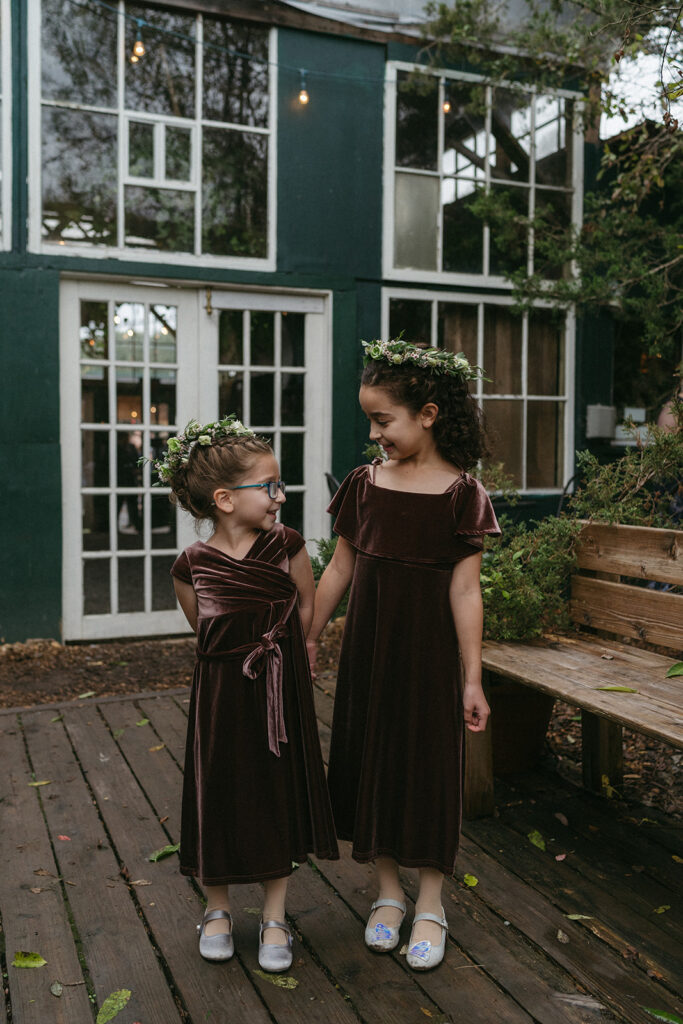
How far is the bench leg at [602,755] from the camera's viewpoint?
3277mm

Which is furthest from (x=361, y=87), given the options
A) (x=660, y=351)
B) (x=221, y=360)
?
(x=660, y=351)

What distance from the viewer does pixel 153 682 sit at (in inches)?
191

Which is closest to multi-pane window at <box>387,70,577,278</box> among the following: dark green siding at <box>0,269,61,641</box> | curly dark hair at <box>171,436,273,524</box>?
dark green siding at <box>0,269,61,641</box>

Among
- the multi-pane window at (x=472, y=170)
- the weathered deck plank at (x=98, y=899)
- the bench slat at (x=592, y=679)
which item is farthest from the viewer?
the multi-pane window at (x=472, y=170)

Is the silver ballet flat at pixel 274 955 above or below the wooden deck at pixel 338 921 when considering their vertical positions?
above

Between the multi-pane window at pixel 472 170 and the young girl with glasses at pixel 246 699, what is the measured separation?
14.5 feet

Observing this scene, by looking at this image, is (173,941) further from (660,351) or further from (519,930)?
(660,351)

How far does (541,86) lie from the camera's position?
6305 mm

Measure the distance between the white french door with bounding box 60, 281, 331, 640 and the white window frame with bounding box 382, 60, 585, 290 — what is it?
694mm

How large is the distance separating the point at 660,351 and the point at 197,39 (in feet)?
12.1

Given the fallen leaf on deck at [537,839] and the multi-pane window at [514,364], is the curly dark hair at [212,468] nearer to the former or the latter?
the fallen leaf on deck at [537,839]

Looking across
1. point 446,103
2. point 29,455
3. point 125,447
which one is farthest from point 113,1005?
point 446,103

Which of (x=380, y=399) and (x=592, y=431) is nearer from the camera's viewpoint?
(x=380, y=399)

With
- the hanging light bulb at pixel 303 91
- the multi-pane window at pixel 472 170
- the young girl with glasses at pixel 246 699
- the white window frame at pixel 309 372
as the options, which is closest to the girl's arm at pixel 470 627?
the young girl with glasses at pixel 246 699
